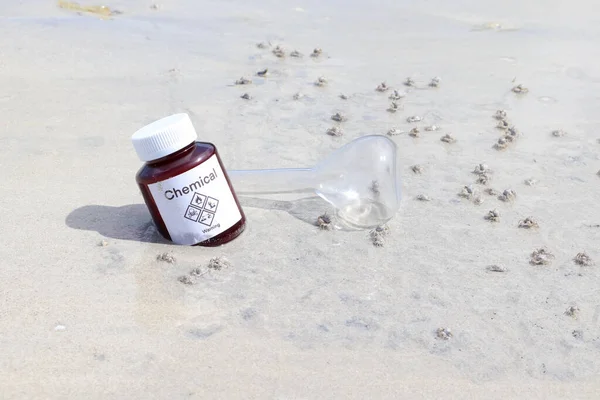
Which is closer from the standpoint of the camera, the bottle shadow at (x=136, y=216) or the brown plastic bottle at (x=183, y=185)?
the brown plastic bottle at (x=183, y=185)

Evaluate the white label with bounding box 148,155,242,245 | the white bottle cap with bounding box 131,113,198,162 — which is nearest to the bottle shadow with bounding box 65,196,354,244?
the white label with bounding box 148,155,242,245

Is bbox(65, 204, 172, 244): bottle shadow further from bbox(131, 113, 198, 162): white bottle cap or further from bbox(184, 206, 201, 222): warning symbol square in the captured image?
bbox(131, 113, 198, 162): white bottle cap

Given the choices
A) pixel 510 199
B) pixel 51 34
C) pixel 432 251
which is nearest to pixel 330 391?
pixel 432 251

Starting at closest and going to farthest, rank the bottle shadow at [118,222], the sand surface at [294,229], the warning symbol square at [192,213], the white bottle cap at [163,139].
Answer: the sand surface at [294,229] → the white bottle cap at [163,139] → the warning symbol square at [192,213] → the bottle shadow at [118,222]

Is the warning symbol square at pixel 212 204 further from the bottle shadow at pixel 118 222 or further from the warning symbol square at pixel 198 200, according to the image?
the bottle shadow at pixel 118 222

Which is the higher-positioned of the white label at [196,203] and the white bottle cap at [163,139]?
the white bottle cap at [163,139]

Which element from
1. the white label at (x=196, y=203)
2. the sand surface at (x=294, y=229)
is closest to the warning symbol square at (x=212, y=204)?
the white label at (x=196, y=203)
